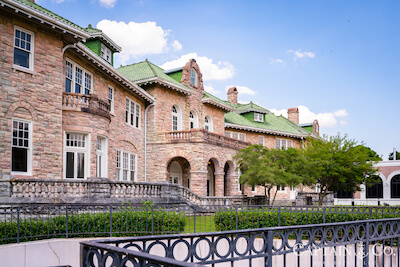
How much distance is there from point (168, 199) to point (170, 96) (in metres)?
11.1

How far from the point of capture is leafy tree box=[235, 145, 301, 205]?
84.0ft

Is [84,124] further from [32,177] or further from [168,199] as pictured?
[168,199]

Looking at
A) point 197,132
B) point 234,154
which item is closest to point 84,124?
point 197,132

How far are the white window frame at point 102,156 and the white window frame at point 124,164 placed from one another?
7.16ft

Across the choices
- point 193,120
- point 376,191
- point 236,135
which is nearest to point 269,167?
point 193,120

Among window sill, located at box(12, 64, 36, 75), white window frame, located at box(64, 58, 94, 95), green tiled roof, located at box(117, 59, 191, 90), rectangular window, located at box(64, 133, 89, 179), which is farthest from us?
green tiled roof, located at box(117, 59, 191, 90)

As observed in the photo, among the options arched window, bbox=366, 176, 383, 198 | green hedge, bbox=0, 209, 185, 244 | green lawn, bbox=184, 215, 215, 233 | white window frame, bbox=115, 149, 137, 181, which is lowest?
arched window, bbox=366, 176, 383, 198

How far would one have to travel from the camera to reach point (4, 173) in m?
15.0

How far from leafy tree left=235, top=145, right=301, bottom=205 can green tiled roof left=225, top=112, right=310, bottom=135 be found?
1018 centimetres

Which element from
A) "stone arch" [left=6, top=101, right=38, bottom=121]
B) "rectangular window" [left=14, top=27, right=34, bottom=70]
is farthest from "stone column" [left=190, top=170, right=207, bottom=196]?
"rectangular window" [left=14, top=27, right=34, bottom=70]

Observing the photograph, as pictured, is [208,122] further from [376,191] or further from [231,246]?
[231,246]

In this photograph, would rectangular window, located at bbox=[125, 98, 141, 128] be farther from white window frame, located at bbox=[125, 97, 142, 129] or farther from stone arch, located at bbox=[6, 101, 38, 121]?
stone arch, located at bbox=[6, 101, 38, 121]

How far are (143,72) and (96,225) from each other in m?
18.3

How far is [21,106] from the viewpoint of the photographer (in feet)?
52.4
